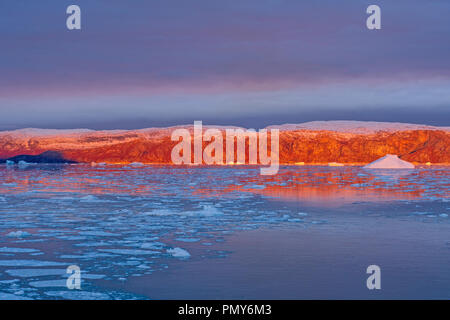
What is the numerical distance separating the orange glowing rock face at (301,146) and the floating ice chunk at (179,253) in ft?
340

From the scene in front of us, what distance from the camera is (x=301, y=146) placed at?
411 ft

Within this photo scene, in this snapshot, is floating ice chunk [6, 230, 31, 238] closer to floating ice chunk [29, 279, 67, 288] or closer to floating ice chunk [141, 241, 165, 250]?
floating ice chunk [141, 241, 165, 250]

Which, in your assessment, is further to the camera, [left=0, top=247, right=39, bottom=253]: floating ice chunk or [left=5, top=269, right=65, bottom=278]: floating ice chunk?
[left=0, top=247, right=39, bottom=253]: floating ice chunk

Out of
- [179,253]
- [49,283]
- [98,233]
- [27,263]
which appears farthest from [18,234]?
[49,283]

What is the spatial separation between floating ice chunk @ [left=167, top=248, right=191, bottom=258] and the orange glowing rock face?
103695mm

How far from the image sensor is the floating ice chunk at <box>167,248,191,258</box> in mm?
9070

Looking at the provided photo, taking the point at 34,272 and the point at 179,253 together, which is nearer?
the point at 34,272

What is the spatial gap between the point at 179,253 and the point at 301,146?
11747 centimetres

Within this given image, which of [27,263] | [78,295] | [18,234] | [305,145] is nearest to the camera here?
[78,295]

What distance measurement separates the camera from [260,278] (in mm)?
7508

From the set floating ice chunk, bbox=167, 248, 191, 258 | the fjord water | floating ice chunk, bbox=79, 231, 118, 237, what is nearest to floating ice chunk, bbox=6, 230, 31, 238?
the fjord water

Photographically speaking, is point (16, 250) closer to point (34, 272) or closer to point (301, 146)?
point (34, 272)
